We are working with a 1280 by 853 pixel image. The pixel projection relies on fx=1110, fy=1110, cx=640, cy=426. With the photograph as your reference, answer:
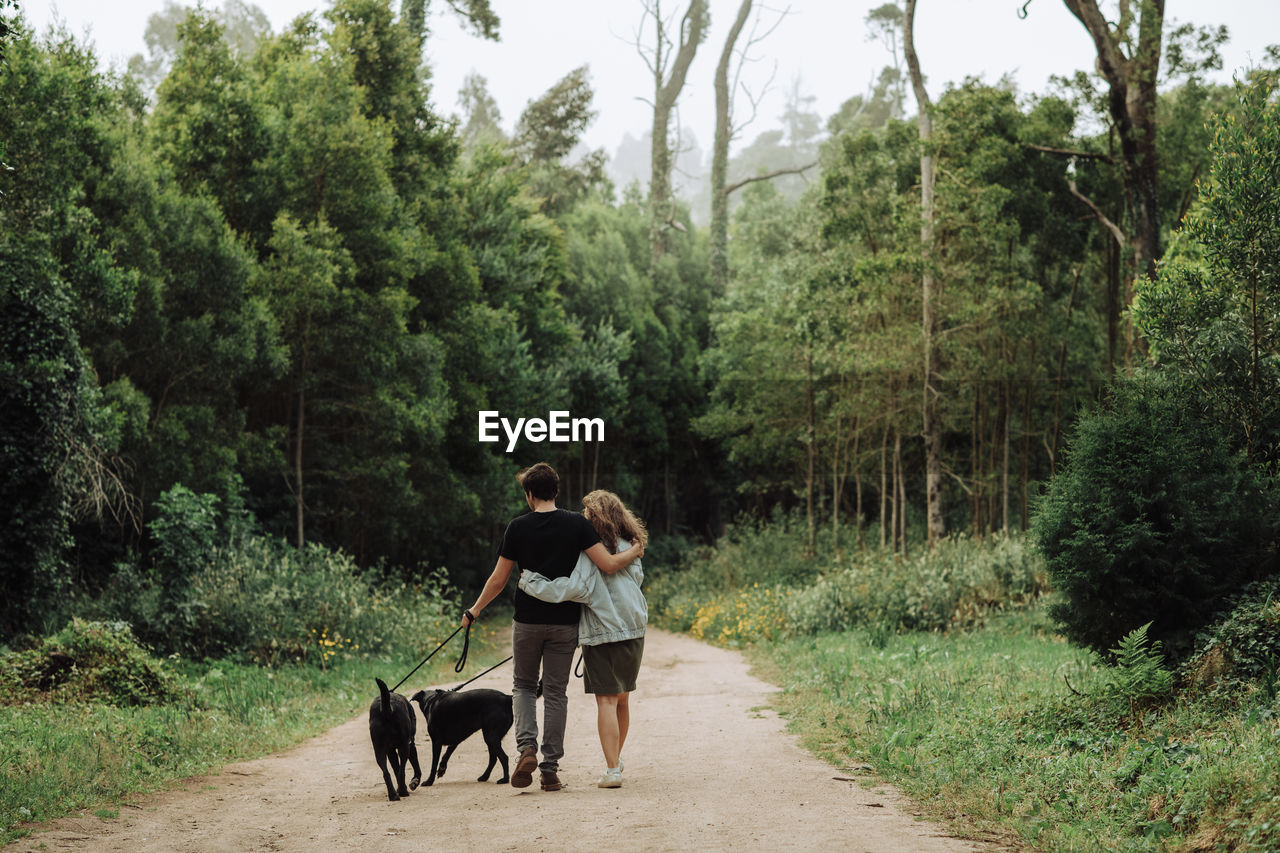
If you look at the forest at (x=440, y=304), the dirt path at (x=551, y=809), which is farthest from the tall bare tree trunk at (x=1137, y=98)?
the dirt path at (x=551, y=809)

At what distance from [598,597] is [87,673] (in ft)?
20.3

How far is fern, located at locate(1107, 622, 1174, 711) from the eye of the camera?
7.53 m

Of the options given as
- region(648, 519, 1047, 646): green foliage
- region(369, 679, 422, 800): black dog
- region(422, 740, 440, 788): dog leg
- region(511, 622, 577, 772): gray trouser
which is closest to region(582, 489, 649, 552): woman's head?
region(511, 622, 577, 772): gray trouser

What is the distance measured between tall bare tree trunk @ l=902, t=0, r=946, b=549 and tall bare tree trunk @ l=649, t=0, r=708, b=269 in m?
16.8

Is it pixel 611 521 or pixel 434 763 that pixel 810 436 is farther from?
pixel 434 763

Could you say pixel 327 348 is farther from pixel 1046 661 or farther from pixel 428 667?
pixel 1046 661

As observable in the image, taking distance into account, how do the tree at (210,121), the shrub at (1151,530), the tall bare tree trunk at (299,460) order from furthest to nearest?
the tall bare tree trunk at (299,460) → the tree at (210,121) → the shrub at (1151,530)

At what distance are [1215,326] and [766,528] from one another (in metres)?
20.8

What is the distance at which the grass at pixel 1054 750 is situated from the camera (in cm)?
519

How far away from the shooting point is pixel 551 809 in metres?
6.12

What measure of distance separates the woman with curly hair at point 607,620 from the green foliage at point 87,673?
5432 millimetres

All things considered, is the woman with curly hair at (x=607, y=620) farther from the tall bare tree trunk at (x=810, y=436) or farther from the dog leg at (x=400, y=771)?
the tall bare tree trunk at (x=810, y=436)

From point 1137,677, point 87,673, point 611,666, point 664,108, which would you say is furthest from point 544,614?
point 664,108

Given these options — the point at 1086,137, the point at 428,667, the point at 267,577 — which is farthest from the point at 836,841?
the point at 1086,137
